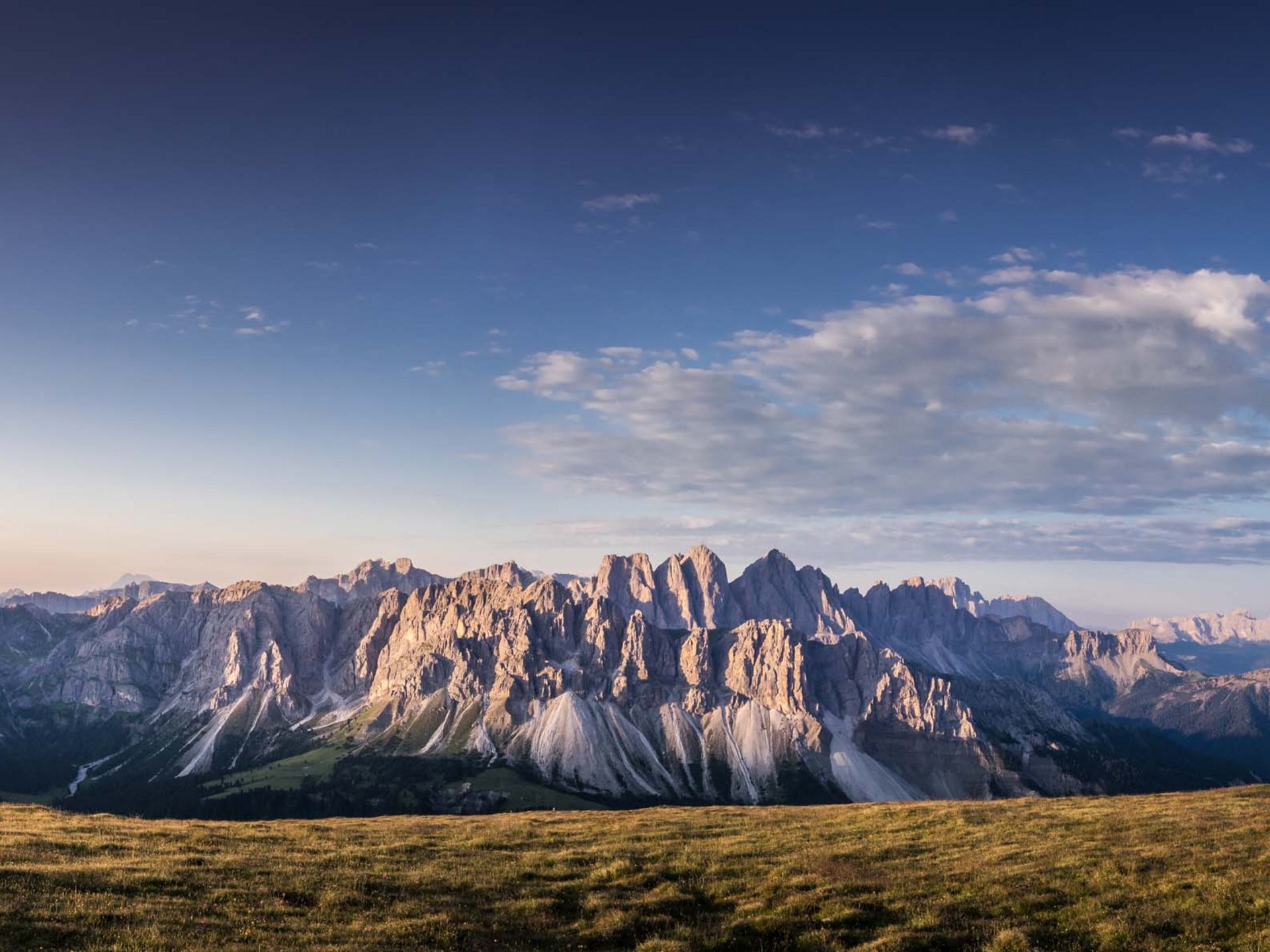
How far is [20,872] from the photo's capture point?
34.9 meters

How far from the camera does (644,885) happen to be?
39156 millimetres

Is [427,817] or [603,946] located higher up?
[603,946]

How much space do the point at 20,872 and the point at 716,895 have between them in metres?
31.4

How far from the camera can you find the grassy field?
30.5 meters

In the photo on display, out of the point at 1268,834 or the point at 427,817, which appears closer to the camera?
the point at 1268,834

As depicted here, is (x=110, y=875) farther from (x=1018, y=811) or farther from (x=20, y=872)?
(x=1018, y=811)

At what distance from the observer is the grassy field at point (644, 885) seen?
3053 centimetres

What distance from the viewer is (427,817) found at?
72.9 metres

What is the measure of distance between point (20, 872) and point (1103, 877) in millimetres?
50961

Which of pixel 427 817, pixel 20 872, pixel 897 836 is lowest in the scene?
pixel 427 817

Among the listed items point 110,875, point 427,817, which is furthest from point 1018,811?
point 110,875

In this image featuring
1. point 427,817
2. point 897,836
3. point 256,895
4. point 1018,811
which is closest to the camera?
point 256,895

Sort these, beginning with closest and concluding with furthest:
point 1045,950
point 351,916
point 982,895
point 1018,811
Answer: point 1045,950 → point 351,916 → point 982,895 → point 1018,811

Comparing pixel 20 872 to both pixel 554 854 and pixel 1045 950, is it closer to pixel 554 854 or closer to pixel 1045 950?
pixel 554 854
